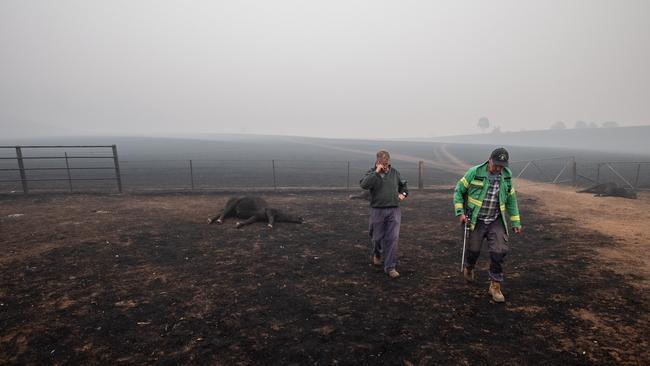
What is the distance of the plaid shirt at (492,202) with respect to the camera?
4.75m

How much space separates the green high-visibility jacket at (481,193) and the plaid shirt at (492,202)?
45mm

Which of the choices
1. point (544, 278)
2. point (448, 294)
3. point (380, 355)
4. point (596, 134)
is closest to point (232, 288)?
point (380, 355)

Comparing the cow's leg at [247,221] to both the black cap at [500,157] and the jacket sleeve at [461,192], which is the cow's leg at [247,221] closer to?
the jacket sleeve at [461,192]

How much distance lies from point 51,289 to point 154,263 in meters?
1.50

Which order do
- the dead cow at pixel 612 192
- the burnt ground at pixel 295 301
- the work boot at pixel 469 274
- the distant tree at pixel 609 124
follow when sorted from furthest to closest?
the distant tree at pixel 609 124 < the dead cow at pixel 612 192 < the work boot at pixel 469 274 < the burnt ground at pixel 295 301

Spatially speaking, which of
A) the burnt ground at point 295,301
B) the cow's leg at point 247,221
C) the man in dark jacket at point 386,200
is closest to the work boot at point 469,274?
the burnt ground at point 295,301

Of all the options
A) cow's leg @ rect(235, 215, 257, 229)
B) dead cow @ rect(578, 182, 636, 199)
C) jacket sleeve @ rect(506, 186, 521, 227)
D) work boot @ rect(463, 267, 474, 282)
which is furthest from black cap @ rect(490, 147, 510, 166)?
dead cow @ rect(578, 182, 636, 199)

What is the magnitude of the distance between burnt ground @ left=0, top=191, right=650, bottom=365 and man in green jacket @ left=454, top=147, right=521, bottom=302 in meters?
0.59

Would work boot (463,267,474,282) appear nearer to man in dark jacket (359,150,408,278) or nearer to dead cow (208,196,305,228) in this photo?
man in dark jacket (359,150,408,278)

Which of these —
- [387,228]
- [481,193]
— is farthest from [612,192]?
[387,228]

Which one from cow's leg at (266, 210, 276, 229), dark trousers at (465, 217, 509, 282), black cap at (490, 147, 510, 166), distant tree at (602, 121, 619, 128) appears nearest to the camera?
black cap at (490, 147, 510, 166)

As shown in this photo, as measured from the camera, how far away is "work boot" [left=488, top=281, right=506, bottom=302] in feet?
15.5

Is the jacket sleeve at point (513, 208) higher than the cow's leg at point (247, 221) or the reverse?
higher

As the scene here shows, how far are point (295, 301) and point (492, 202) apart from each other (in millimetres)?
3147
